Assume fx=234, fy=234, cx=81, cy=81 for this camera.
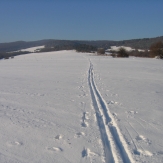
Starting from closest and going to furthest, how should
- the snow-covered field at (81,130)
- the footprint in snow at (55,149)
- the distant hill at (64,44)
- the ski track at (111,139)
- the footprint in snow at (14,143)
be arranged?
the ski track at (111,139) → the snow-covered field at (81,130) → the footprint in snow at (55,149) → the footprint in snow at (14,143) → the distant hill at (64,44)

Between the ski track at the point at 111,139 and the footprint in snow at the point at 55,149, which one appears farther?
the footprint in snow at the point at 55,149

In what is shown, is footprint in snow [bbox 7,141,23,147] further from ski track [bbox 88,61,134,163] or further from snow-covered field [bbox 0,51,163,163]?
ski track [bbox 88,61,134,163]

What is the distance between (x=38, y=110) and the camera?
324 inches

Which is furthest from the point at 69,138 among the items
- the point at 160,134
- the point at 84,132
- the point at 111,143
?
the point at 160,134

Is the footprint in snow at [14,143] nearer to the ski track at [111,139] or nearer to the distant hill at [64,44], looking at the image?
the ski track at [111,139]

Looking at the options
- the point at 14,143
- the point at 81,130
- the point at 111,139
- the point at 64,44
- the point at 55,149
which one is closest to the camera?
the point at 55,149

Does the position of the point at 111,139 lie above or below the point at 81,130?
above

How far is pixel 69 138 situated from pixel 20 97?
5.61 metres

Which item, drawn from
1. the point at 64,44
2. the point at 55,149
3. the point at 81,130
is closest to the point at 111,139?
the point at 81,130

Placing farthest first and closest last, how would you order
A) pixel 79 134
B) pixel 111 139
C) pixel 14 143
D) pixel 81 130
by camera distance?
pixel 81 130 → pixel 79 134 → pixel 111 139 → pixel 14 143

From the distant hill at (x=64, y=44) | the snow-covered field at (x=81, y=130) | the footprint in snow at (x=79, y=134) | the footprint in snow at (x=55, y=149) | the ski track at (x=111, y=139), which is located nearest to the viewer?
the ski track at (x=111, y=139)

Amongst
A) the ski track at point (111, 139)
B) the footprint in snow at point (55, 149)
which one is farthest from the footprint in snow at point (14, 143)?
the ski track at point (111, 139)

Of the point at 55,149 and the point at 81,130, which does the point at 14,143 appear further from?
the point at 81,130

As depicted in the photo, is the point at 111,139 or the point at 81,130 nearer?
the point at 111,139
